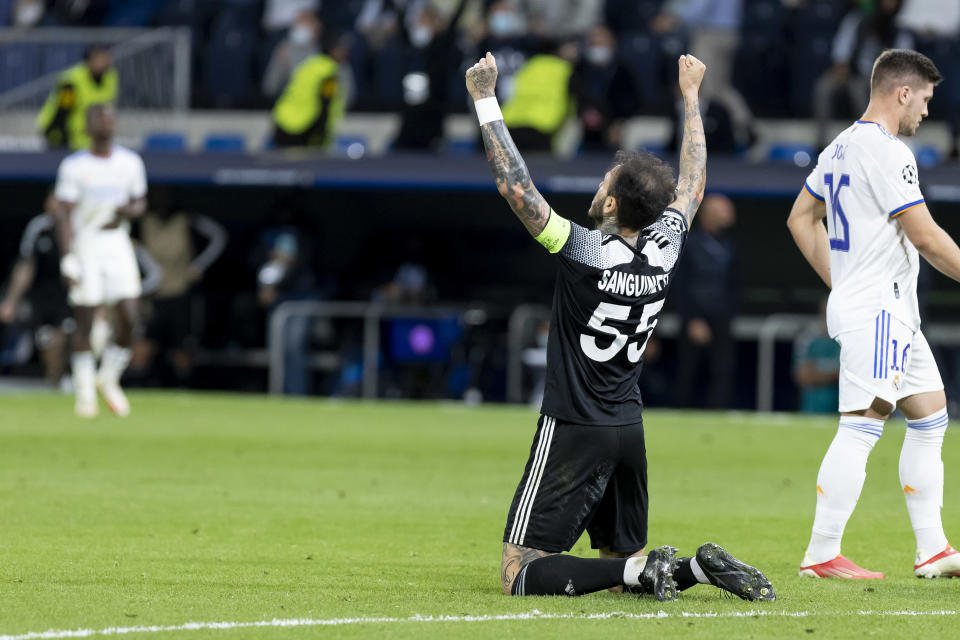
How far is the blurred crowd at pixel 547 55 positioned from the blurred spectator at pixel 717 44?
2 cm

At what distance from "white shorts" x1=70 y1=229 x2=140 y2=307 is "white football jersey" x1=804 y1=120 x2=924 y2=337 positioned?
8841 mm

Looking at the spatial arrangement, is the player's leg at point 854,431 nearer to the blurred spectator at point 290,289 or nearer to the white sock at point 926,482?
the white sock at point 926,482

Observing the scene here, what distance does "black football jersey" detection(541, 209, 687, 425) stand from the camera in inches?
235

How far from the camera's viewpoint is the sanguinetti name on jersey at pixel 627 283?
5957 millimetres

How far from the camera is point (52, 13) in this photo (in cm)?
2417

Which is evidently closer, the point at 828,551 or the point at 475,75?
the point at 475,75

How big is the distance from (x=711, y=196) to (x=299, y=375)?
17.2 ft

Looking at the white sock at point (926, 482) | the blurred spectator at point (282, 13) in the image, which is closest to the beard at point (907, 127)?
the white sock at point (926, 482)

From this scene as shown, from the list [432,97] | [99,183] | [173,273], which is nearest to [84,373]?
[99,183]

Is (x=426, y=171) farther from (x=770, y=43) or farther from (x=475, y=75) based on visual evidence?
(x=475, y=75)

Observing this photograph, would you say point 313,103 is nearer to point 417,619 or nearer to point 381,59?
point 381,59

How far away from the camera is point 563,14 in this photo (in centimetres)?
2192

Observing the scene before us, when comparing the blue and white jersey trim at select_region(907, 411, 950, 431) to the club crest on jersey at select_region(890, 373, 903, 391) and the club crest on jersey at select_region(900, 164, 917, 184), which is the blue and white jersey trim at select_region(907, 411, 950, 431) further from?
the club crest on jersey at select_region(900, 164, 917, 184)

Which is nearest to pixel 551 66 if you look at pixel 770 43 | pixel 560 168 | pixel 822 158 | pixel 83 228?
pixel 560 168
